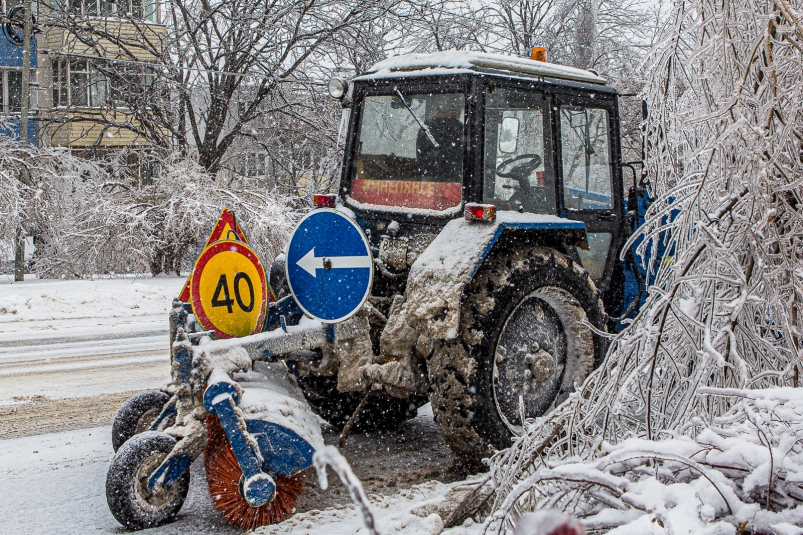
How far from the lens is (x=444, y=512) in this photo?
12.0 ft

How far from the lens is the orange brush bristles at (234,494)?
12.0 ft

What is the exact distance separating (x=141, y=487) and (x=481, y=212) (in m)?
2.20

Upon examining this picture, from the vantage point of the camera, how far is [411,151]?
4988 mm

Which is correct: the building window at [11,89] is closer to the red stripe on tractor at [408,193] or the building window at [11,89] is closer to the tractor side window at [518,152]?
the red stripe on tractor at [408,193]

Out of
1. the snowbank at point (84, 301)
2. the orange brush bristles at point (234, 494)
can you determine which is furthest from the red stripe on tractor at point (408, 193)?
the snowbank at point (84, 301)

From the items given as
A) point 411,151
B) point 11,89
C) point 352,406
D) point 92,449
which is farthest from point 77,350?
point 11,89

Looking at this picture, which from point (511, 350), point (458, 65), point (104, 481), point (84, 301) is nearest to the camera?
point (104, 481)

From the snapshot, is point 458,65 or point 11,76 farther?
point 11,76

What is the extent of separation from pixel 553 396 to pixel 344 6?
47.7 feet

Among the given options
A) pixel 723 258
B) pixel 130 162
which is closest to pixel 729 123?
pixel 723 258

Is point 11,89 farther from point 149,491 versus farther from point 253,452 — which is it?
point 253,452

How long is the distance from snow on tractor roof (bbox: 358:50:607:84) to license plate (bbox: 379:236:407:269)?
3.36 feet

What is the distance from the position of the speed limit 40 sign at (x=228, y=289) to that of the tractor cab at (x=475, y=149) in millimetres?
965

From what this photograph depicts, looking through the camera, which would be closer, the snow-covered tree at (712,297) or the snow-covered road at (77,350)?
the snow-covered tree at (712,297)
